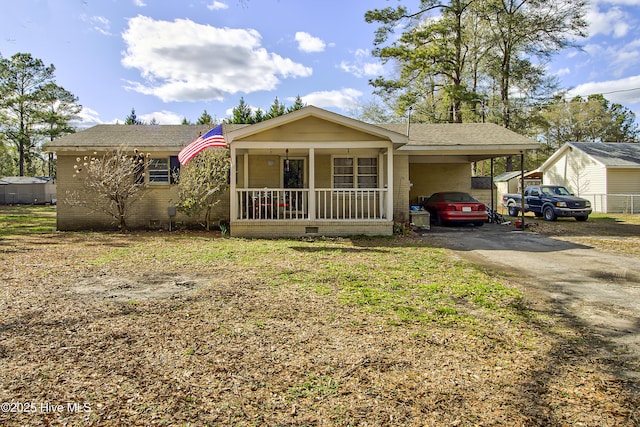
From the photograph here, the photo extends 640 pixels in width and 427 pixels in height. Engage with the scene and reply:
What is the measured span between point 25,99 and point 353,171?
119 feet

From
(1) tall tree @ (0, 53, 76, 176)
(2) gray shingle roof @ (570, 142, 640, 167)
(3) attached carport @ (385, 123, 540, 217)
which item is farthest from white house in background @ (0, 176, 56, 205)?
(2) gray shingle roof @ (570, 142, 640, 167)

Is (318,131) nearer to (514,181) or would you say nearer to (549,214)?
(549,214)

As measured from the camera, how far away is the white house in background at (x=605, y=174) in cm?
2175

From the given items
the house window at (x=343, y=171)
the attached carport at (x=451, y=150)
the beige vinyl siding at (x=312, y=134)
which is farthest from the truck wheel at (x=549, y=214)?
the beige vinyl siding at (x=312, y=134)

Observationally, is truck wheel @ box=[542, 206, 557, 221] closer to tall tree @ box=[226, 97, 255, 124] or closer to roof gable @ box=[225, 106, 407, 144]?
roof gable @ box=[225, 106, 407, 144]

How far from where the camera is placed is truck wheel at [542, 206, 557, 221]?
661 inches

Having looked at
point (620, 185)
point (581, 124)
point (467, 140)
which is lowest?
point (620, 185)

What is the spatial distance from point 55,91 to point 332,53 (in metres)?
33.8

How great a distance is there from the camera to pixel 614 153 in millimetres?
23703

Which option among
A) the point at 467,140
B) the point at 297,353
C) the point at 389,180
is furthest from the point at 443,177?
the point at 297,353

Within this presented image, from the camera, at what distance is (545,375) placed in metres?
3.03

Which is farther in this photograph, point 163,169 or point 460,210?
point 460,210

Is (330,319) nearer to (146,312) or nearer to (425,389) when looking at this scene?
(425,389)

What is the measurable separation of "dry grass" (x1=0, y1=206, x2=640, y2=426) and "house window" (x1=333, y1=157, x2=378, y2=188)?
730 cm
